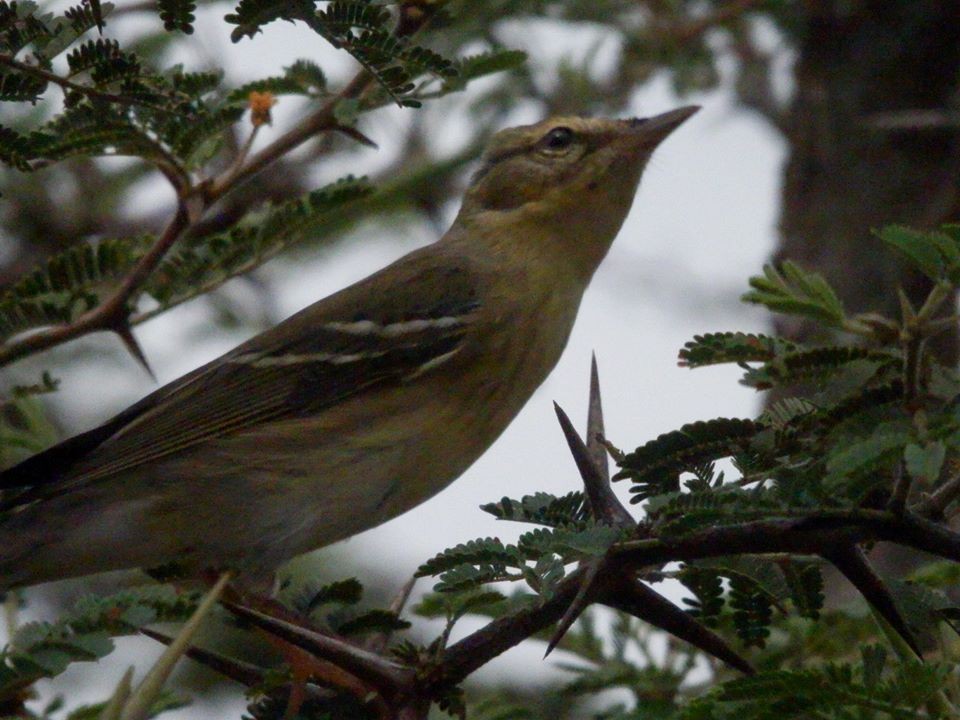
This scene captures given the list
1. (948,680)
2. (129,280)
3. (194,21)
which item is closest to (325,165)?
(129,280)

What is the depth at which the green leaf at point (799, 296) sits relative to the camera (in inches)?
78.0

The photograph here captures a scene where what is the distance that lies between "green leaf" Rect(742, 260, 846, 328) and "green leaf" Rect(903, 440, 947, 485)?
0.24 meters

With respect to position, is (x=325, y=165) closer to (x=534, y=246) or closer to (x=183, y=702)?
(x=534, y=246)

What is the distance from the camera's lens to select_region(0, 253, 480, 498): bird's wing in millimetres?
4031

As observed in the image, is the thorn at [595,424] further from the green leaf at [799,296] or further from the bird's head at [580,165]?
the bird's head at [580,165]

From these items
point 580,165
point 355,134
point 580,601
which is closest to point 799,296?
point 580,601

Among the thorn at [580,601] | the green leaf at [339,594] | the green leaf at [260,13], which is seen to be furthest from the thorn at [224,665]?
the green leaf at [260,13]

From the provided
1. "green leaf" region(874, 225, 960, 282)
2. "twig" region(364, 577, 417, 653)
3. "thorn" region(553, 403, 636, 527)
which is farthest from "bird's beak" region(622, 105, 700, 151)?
"green leaf" region(874, 225, 960, 282)

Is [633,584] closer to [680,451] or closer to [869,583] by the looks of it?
[680,451]

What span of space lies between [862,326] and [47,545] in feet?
8.60

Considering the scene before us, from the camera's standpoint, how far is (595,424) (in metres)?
2.79

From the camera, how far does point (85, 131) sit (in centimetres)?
310

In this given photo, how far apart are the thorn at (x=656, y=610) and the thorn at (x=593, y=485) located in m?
0.12

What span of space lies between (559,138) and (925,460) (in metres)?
3.45
